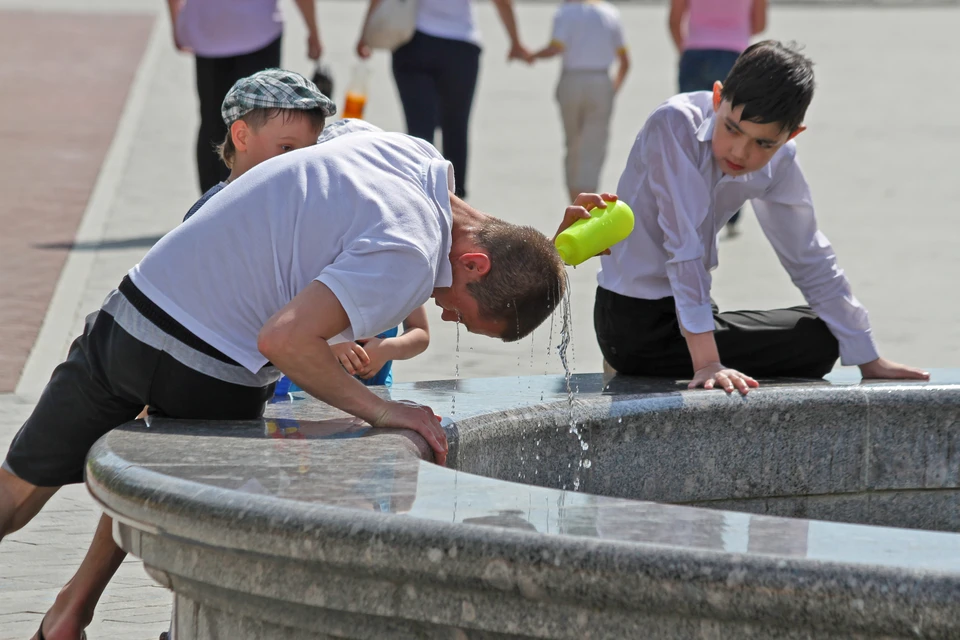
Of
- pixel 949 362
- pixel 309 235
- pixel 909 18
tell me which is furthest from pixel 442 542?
pixel 909 18

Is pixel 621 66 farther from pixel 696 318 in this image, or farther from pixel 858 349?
pixel 696 318

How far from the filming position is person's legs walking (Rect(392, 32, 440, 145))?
8727 millimetres

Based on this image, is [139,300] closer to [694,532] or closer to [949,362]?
[694,532]

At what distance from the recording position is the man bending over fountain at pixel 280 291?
3080mm

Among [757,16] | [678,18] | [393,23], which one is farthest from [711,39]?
[393,23]

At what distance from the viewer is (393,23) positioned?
8562 mm

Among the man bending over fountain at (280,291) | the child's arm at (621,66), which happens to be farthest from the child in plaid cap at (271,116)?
the child's arm at (621,66)

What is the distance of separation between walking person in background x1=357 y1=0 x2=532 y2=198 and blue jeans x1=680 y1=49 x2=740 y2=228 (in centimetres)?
131

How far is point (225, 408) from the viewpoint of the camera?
130 inches

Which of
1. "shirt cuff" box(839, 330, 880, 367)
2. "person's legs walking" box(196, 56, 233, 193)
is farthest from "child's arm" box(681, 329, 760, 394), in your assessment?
"person's legs walking" box(196, 56, 233, 193)

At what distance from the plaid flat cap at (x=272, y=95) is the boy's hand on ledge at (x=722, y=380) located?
4.06ft

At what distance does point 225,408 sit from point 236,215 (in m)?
0.44

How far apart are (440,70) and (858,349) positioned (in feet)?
15.9

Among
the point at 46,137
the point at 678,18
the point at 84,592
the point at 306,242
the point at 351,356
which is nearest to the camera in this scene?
the point at 306,242
